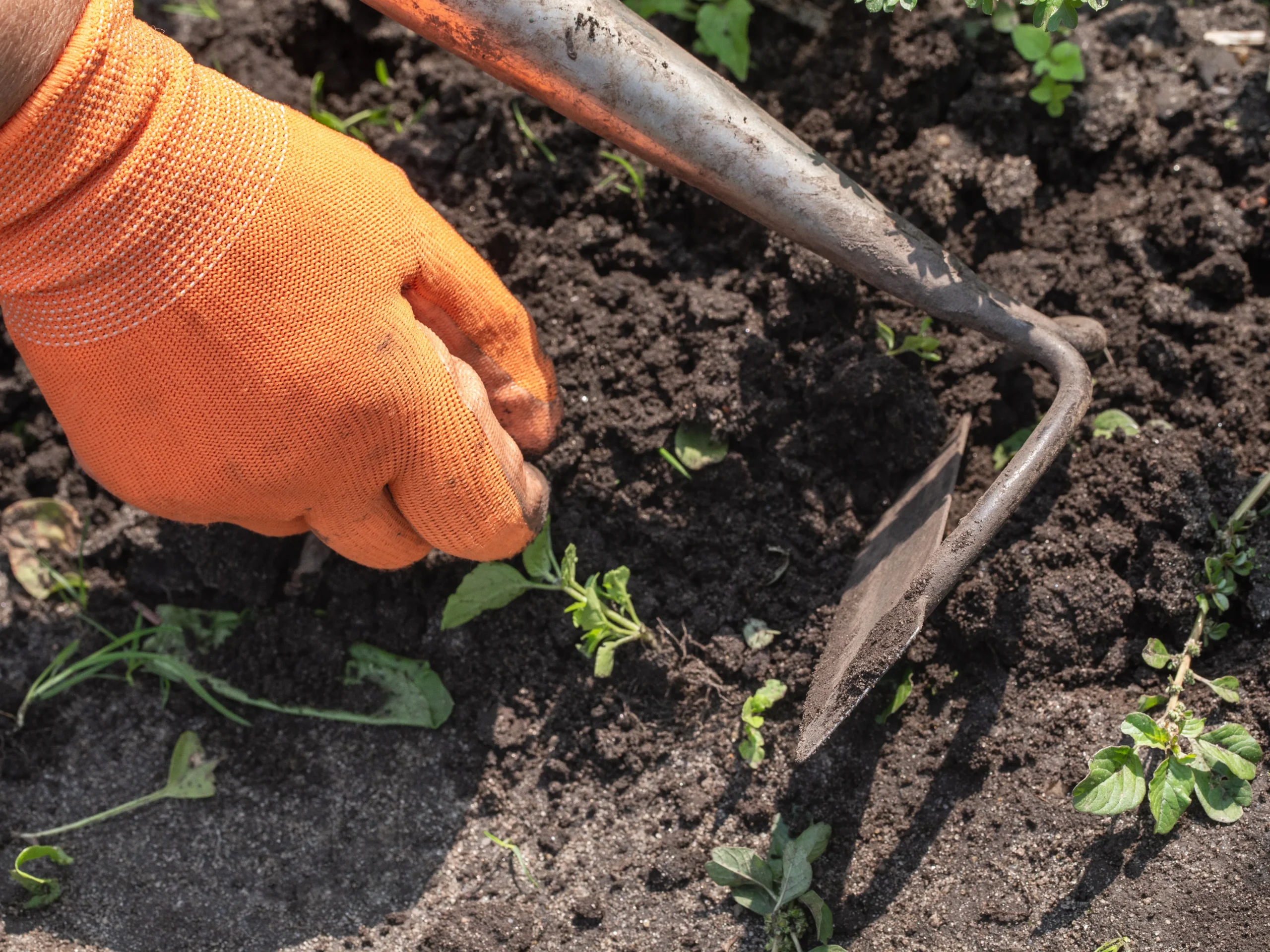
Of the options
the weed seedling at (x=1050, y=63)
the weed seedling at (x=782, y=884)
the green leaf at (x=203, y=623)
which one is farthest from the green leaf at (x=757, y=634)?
the weed seedling at (x=1050, y=63)

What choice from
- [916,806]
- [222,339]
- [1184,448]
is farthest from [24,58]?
[1184,448]

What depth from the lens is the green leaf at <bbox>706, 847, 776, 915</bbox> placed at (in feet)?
6.51

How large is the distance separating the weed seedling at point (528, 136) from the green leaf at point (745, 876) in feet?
5.64

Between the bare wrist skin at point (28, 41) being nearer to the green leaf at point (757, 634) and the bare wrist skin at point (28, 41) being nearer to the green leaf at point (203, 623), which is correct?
the green leaf at point (203, 623)

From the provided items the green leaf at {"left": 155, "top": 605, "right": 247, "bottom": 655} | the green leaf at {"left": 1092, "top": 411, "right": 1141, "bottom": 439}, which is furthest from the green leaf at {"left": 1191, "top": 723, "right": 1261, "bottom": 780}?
the green leaf at {"left": 155, "top": 605, "right": 247, "bottom": 655}

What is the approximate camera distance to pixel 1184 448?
213 cm

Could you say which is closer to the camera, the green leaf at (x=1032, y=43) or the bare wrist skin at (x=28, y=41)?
the bare wrist skin at (x=28, y=41)

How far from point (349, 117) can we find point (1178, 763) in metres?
2.53

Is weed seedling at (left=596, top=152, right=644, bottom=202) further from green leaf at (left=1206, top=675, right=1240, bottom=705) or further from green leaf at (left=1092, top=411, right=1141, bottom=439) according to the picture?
green leaf at (left=1206, top=675, right=1240, bottom=705)

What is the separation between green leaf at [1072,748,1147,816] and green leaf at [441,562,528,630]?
1209mm

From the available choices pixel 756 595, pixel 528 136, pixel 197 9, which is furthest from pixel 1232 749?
pixel 197 9

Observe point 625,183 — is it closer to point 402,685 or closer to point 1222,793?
point 402,685

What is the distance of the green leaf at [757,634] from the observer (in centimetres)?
217

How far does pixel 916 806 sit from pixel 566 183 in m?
1.72
